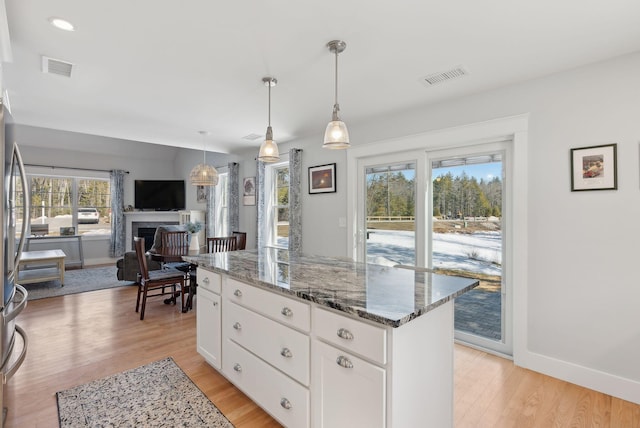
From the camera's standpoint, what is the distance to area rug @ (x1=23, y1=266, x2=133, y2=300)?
4.81 meters

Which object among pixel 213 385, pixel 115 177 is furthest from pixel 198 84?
pixel 115 177

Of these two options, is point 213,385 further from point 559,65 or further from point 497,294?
point 559,65

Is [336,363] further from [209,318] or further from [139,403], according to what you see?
[139,403]

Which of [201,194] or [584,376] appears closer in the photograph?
[584,376]

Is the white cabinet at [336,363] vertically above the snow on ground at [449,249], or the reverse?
the snow on ground at [449,249]

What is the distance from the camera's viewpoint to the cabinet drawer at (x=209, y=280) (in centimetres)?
239

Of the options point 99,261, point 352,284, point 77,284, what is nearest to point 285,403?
point 352,284

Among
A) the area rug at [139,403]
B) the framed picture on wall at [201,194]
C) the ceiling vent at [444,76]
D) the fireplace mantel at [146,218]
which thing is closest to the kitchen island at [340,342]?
the area rug at [139,403]

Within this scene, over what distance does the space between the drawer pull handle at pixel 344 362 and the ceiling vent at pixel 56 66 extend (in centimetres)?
A: 291

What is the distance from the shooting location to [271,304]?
1.87 meters

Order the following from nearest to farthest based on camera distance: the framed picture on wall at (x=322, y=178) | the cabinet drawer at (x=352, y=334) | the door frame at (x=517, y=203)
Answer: the cabinet drawer at (x=352, y=334) < the door frame at (x=517, y=203) < the framed picture on wall at (x=322, y=178)

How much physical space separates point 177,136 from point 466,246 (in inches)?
170

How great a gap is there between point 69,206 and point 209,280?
6917mm

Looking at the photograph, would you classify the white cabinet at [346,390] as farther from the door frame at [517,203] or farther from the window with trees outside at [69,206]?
the window with trees outside at [69,206]
